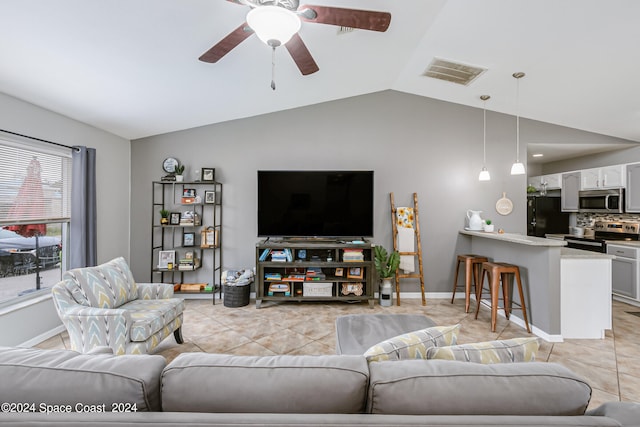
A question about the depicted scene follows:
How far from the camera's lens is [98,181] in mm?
3740

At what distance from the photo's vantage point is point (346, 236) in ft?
13.6

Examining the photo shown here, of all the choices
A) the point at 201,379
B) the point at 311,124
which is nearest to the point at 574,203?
the point at 311,124

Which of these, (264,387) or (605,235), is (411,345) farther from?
(605,235)

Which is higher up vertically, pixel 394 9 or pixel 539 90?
pixel 394 9

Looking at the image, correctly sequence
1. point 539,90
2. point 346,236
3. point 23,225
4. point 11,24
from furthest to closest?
1. point 346,236
2. point 539,90
3. point 23,225
4. point 11,24

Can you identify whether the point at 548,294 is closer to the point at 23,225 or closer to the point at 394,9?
the point at 394,9

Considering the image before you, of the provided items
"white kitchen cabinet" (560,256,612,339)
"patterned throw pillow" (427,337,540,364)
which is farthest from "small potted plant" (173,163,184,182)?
"white kitchen cabinet" (560,256,612,339)

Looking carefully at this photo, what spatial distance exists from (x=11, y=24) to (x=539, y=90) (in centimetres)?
500

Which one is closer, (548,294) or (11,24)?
(11,24)

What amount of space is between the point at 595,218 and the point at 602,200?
1.94 feet

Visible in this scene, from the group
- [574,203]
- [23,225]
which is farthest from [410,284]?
[23,225]

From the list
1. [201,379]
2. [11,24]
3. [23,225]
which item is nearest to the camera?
[201,379]

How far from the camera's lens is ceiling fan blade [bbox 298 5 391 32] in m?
1.64

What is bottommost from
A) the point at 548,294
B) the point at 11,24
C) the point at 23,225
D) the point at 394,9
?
the point at 548,294
